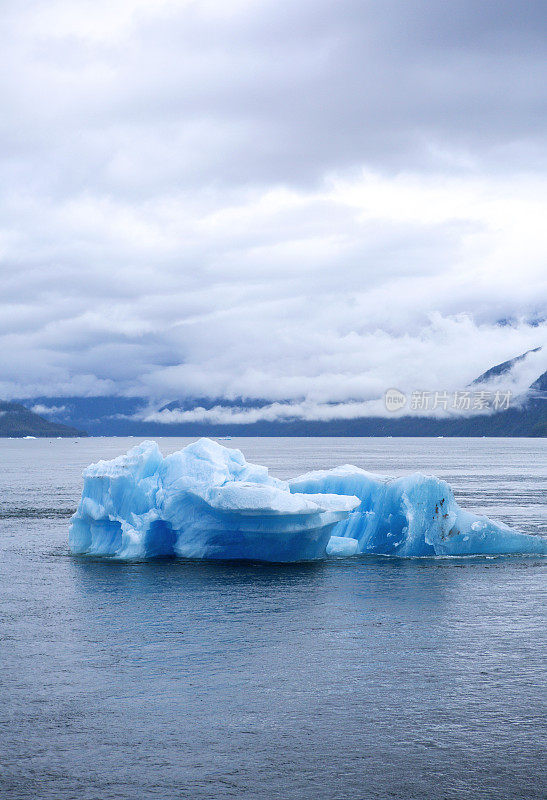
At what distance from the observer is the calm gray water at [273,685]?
955cm

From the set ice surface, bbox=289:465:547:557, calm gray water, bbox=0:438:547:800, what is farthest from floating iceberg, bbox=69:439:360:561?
ice surface, bbox=289:465:547:557

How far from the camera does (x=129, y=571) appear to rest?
24.1 meters

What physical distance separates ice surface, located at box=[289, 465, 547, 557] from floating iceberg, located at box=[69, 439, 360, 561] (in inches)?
84.8

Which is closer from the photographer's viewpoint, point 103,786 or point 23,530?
point 103,786

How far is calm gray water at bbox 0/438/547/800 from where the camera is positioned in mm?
9547

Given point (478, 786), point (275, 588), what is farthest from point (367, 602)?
point (478, 786)

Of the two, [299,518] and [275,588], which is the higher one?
[299,518]

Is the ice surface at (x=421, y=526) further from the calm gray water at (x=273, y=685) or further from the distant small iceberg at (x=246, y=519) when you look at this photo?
the calm gray water at (x=273, y=685)

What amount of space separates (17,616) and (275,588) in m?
6.55

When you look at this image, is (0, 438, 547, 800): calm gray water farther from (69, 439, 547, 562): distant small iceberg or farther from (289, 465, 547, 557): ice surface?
(289, 465, 547, 557): ice surface

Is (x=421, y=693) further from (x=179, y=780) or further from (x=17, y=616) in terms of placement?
(x=17, y=616)

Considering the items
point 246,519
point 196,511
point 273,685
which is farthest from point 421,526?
point 273,685

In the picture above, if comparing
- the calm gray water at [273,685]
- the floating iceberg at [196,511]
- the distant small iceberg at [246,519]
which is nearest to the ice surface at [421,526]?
the distant small iceberg at [246,519]

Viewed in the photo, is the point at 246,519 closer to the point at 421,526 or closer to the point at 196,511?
the point at 196,511
